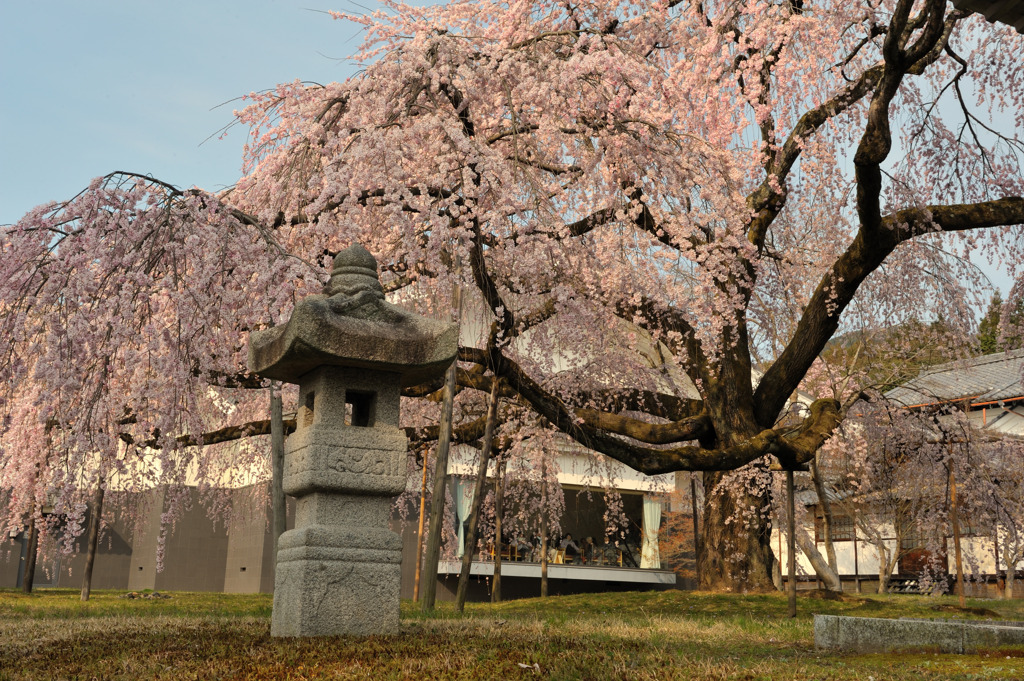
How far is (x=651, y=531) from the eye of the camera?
104ft

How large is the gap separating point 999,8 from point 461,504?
25.9 meters

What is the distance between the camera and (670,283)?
47.7ft

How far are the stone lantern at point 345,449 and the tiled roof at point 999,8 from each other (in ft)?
15.7

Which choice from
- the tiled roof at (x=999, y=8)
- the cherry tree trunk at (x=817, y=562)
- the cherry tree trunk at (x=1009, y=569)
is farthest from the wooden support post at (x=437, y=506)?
the cherry tree trunk at (x=1009, y=569)

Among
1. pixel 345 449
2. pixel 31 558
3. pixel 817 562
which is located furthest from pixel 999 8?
pixel 31 558

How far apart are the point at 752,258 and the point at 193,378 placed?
8164mm

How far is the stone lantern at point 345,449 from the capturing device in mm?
6922

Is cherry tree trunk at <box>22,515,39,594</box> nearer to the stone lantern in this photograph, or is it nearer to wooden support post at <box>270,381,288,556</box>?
wooden support post at <box>270,381,288,556</box>

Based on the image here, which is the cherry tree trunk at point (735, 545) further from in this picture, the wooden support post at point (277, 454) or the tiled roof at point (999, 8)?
the tiled roof at point (999, 8)

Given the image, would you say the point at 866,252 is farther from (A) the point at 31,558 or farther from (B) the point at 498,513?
(A) the point at 31,558

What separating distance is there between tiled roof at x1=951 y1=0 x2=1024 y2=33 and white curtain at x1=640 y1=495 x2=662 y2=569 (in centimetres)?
2922

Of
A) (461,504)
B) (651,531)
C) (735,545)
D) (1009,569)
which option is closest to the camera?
(735,545)

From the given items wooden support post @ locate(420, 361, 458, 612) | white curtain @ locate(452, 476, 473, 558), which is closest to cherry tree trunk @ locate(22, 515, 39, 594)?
white curtain @ locate(452, 476, 473, 558)

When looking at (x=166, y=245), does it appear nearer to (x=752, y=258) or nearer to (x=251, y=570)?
(x=752, y=258)
